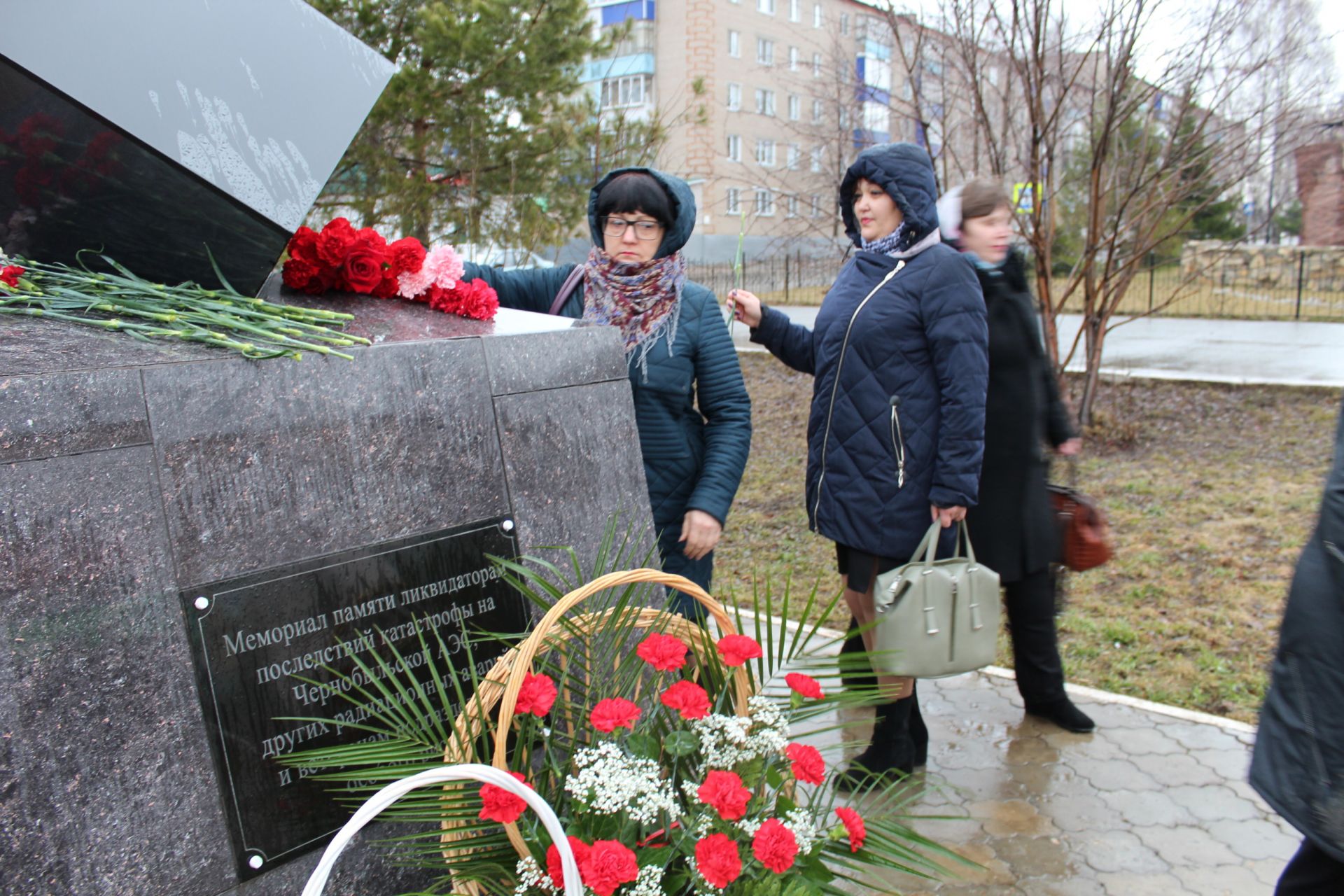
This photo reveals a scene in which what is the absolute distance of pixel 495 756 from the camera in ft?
4.96

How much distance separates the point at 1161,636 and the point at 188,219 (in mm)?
3885

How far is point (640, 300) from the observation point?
108 inches

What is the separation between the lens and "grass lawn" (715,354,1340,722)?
4066mm

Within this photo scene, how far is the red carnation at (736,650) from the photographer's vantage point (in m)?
1.73

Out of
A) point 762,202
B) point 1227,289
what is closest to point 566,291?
point 762,202

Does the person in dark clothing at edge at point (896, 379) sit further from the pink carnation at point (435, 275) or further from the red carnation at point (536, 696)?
the red carnation at point (536, 696)

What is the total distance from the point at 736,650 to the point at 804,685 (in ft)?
0.42

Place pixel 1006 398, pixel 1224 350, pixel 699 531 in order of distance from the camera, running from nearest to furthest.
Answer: pixel 699 531 → pixel 1006 398 → pixel 1224 350

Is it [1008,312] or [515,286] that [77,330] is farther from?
[1008,312]

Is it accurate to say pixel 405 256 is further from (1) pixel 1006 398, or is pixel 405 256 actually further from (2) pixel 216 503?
(1) pixel 1006 398

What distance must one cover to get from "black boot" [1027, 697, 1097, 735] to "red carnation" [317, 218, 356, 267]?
8.54 feet

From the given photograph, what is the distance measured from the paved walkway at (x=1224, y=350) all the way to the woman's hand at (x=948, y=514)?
7.37 metres

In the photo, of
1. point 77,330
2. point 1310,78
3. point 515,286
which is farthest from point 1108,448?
point 77,330

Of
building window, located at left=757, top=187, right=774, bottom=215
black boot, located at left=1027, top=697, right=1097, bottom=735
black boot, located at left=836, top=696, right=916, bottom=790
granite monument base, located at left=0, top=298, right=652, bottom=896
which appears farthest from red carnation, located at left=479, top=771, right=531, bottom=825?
building window, located at left=757, top=187, right=774, bottom=215
